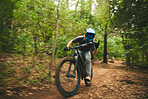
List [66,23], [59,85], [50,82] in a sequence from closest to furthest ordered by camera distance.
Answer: [59,85]
[50,82]
[66,23]

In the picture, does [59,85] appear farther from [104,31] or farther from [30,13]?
[104,31]

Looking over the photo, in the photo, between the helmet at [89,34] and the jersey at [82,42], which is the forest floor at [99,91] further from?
the helmet at [89,34]

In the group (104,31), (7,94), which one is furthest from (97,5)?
(7,94)

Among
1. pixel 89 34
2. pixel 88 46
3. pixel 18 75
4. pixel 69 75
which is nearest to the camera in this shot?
pixel 69 75

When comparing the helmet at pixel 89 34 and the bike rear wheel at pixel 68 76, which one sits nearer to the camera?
the bike rear wheel at pixel 68 76

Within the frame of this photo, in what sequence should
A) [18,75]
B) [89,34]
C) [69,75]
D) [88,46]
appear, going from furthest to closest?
[18,75]
[88,46]
[89,34]
[69,75]

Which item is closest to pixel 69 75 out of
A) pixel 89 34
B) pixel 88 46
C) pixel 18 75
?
pixel 88 46

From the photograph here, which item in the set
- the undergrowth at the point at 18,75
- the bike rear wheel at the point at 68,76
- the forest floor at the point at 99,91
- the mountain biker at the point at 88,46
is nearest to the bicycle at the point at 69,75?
the bike rear wheel at the point at 68,76

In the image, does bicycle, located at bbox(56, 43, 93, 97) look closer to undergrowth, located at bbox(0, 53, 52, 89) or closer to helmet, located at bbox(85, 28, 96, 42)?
helmet, located at bbox(85, 28, 96, 42)

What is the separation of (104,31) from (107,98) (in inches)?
329

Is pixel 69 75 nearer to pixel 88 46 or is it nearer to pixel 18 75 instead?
pixel 88 46

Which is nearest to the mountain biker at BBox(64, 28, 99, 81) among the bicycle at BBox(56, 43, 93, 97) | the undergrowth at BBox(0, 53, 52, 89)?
the bicycle at BBox(56, 43, 93, 97)

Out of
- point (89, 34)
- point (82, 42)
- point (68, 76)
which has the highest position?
point (89, 34)

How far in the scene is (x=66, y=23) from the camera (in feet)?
18.0
